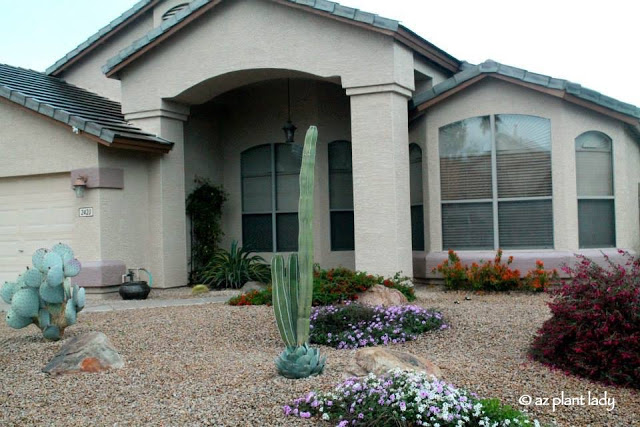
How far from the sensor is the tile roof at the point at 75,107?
12.0 meters

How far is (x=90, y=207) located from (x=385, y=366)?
8293 millimetres

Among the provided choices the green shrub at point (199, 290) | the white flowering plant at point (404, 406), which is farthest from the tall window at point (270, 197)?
the white flowering plant at point (404, 406)

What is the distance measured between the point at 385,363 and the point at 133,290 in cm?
743

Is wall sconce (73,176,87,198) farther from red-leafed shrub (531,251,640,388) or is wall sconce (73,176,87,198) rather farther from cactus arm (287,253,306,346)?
red-leafed shrub (531,251,640,388)

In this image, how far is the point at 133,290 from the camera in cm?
1198

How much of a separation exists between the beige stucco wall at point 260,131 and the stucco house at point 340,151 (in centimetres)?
5

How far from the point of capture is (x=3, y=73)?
46.4 ft

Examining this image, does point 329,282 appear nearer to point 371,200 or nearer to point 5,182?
point 371,200

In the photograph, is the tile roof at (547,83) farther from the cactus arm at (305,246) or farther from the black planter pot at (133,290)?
the cactus arm at (305,246)

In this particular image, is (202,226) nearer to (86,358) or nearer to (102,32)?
(102,32)

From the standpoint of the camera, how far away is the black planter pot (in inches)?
472

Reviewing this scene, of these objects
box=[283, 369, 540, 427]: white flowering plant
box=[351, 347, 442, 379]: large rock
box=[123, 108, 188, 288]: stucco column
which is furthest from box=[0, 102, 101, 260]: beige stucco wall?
box=[283, 369, 540, 427]: white flowering plant

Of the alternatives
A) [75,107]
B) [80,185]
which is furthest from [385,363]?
[75,107]

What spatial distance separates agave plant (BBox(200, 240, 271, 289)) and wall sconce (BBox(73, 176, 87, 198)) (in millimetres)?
2842
